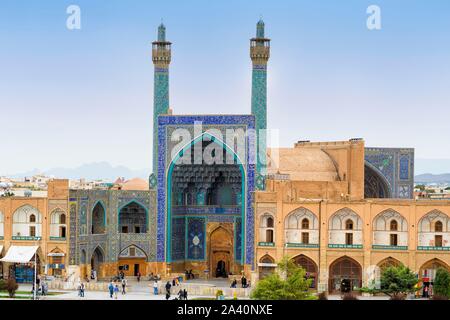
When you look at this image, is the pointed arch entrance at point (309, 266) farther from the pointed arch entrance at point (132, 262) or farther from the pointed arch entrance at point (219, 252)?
the pointed arch entrance at point (132, 262)

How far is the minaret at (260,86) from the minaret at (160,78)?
439 centimetres

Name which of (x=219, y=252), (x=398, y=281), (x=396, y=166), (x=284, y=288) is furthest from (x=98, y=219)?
(x=396, y=166)

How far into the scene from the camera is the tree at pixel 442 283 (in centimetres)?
3527

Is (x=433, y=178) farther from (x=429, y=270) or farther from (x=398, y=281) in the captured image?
(x=398, y=281)

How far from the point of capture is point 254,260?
40188 millimetres

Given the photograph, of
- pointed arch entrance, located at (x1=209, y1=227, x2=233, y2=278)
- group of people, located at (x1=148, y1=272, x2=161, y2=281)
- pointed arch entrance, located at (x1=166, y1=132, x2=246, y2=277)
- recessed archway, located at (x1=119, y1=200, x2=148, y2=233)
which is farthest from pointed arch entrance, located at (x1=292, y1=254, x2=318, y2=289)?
recessed archway, located at (x1=119, y1=200, x2=148, y2=233)

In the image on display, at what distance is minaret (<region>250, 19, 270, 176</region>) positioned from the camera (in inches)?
1655

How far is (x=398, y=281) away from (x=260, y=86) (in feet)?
39.3

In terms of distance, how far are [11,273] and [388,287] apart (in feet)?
54.3

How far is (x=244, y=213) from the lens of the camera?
137 ft

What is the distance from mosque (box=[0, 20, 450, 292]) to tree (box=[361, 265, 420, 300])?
167 cm

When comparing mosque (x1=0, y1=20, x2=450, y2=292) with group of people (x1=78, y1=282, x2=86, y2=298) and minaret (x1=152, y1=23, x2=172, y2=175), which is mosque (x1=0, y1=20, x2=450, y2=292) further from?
group of people (x1=78, y1=282, x2=86, y2=298)

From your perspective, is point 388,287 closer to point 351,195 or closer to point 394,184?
point 351,195
